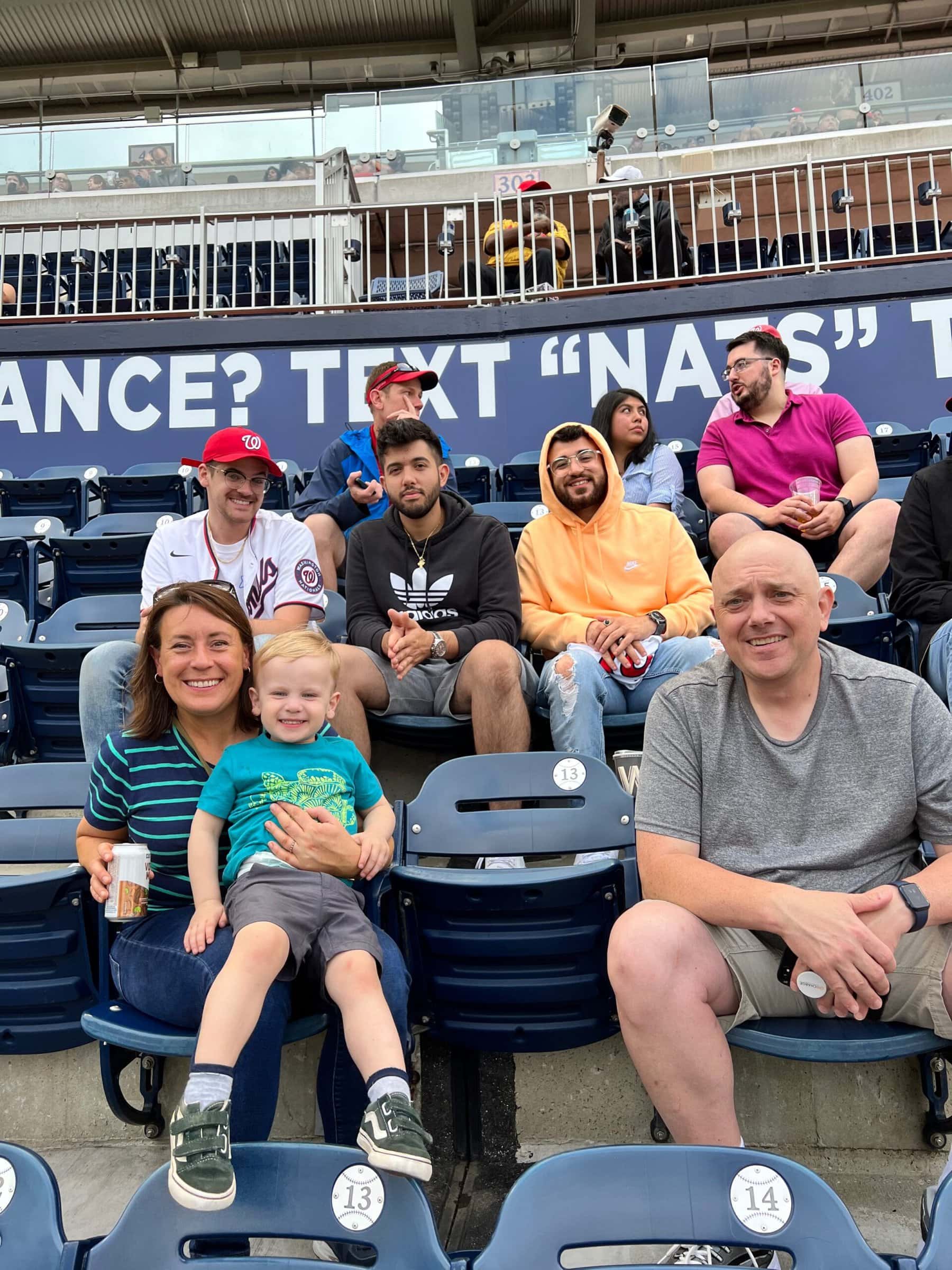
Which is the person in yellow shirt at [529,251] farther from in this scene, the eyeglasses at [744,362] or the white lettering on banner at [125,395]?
the eyeglasses at [744,362]

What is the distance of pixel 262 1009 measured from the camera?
1692 millimetres

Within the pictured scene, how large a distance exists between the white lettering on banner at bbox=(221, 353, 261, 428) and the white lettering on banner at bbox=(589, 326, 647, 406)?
2.22m

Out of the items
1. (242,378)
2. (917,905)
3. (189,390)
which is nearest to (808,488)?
(917,905)

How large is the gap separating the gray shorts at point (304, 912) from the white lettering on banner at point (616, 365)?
16.0 ft

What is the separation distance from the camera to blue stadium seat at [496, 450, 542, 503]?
4.99 meters

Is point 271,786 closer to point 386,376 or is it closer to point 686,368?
point 386,376

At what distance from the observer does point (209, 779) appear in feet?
6.65

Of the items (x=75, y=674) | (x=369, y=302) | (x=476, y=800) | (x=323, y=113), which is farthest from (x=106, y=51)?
(x=476, y=800)

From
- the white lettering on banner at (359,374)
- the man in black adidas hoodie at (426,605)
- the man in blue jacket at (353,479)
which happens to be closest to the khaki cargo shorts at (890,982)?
the man in black adidas hoodie at (426,605)

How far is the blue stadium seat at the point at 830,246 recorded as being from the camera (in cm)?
700

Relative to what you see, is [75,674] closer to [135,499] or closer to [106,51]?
[135,499]

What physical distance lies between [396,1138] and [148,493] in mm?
4382

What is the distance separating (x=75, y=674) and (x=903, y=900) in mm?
2566

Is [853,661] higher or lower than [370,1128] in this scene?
higher
